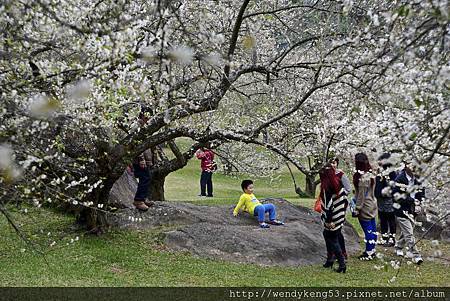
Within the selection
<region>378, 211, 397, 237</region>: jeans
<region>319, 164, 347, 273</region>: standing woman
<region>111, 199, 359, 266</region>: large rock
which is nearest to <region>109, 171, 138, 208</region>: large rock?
<region>111, 199, 359, 266</region>: large rock

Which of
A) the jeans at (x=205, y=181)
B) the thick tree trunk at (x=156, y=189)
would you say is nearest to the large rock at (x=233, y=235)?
the thick tree trunk at (x=156, y=189)

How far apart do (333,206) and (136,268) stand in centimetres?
303

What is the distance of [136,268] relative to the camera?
8.29m

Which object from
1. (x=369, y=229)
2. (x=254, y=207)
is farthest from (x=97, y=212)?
(x=369, y=229)

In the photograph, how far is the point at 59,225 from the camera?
10414 mm

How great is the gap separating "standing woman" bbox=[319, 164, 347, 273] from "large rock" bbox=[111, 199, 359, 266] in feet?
2.96

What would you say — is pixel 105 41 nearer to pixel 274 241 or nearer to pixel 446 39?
pixel 446 39

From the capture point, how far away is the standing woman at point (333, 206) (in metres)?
8.52

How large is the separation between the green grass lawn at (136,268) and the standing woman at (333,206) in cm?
53

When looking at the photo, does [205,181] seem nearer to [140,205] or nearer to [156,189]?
[156,189]

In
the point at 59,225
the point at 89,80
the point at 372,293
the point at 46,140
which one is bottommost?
the point at 372,293

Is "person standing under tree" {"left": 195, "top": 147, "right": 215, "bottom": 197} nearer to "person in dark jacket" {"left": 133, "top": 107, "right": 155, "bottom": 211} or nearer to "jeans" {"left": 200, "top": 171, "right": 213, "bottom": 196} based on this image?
"jeans" {"left": 200, "top": 171, "right": 213, "bottom": 196}

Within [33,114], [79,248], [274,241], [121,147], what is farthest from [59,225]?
[33,114]

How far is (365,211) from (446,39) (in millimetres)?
6499
